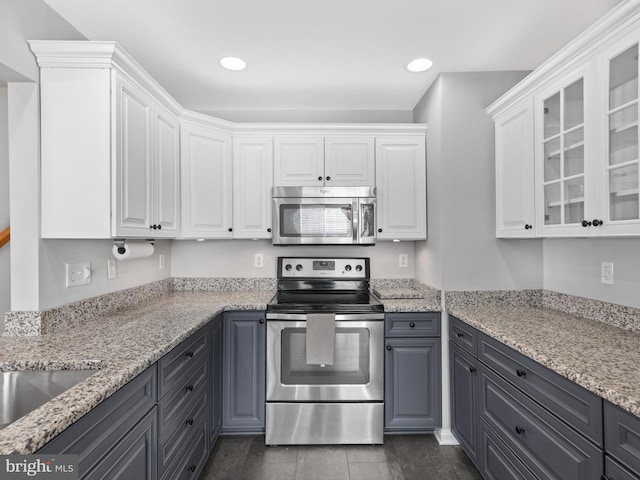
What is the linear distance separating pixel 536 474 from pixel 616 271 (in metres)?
1.08

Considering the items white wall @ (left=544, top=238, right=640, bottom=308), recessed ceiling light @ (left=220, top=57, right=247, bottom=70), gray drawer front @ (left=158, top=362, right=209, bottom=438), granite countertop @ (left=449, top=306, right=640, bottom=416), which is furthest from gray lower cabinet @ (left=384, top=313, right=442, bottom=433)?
recessed ceiling light @ (left=220, top=57, right=247, bottom=70)

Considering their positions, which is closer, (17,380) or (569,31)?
(17,380)

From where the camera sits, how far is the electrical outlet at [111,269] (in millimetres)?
2029

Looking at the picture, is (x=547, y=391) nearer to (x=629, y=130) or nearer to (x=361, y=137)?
(x=629, y=130)

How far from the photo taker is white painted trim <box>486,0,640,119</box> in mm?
1272

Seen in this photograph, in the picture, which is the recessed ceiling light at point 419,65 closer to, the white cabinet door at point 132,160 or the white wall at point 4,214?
the white cabinet door at point 132,160

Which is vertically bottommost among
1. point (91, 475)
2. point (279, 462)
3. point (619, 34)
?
point (279, 462)

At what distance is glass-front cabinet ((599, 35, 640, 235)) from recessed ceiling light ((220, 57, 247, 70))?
1.87 m

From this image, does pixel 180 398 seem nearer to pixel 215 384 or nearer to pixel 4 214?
pixel 215 384

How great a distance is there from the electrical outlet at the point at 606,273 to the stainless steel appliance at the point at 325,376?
47.2 inches

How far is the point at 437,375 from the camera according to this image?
227 cm

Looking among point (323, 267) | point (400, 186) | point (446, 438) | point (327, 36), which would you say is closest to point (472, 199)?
point (400, 186)

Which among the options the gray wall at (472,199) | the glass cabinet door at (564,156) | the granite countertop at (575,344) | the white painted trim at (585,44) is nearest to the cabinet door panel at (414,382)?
the granite countertop at (575,344)

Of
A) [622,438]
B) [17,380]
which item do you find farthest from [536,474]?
[17,380]
